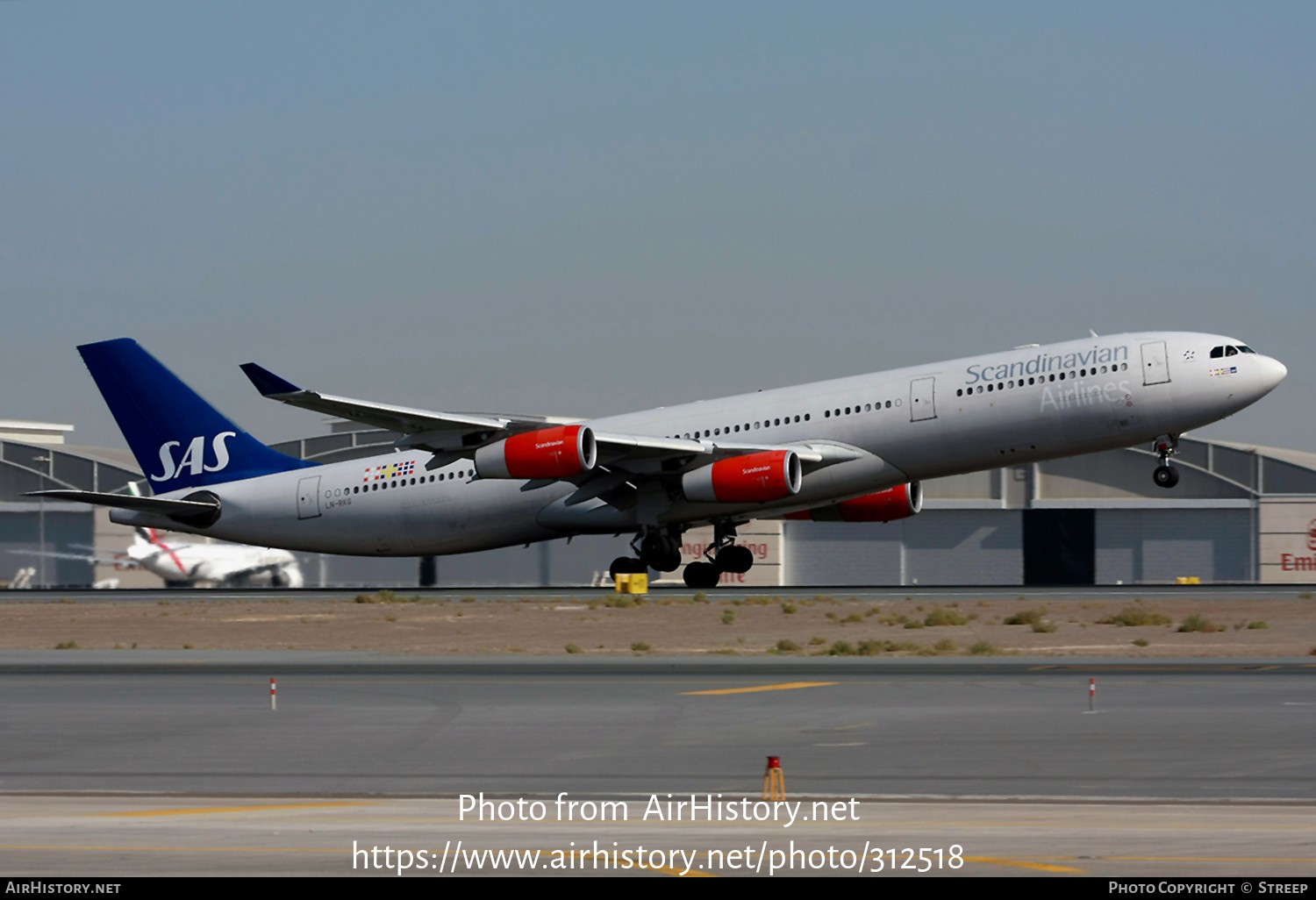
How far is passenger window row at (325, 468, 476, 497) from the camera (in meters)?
46.2

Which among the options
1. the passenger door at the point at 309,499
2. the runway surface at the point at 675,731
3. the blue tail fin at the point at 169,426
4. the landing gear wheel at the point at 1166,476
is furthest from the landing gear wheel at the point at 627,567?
the runway surface at the point at 675,731

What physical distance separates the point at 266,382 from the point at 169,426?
13.4 meters

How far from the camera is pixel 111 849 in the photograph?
10977mm

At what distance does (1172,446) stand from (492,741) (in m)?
26.2

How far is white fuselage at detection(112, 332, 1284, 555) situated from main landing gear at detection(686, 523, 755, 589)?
1565 mm

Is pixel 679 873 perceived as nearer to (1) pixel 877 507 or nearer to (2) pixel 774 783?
(2) pixel 774 783

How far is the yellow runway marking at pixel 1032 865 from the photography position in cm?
1011

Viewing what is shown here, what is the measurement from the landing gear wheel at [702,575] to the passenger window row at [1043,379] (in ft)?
35.2

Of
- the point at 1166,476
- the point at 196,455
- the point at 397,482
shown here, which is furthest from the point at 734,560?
the point at 196,455

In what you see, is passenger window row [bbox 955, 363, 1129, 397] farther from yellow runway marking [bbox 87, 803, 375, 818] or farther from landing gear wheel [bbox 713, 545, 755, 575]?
yellow runway marking [bbox 87, 803, 375, 818]

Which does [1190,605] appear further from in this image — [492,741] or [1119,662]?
[492,741]

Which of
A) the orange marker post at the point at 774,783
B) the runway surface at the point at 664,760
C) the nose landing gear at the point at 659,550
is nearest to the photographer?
the runway surface at the point at 664,760

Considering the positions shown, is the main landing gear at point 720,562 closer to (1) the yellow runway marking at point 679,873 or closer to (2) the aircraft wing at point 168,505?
(2) the aircraft wing at point 168,505

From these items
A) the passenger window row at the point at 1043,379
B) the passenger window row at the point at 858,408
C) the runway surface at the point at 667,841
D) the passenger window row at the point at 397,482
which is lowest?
the runway surface at the point at 667,841
